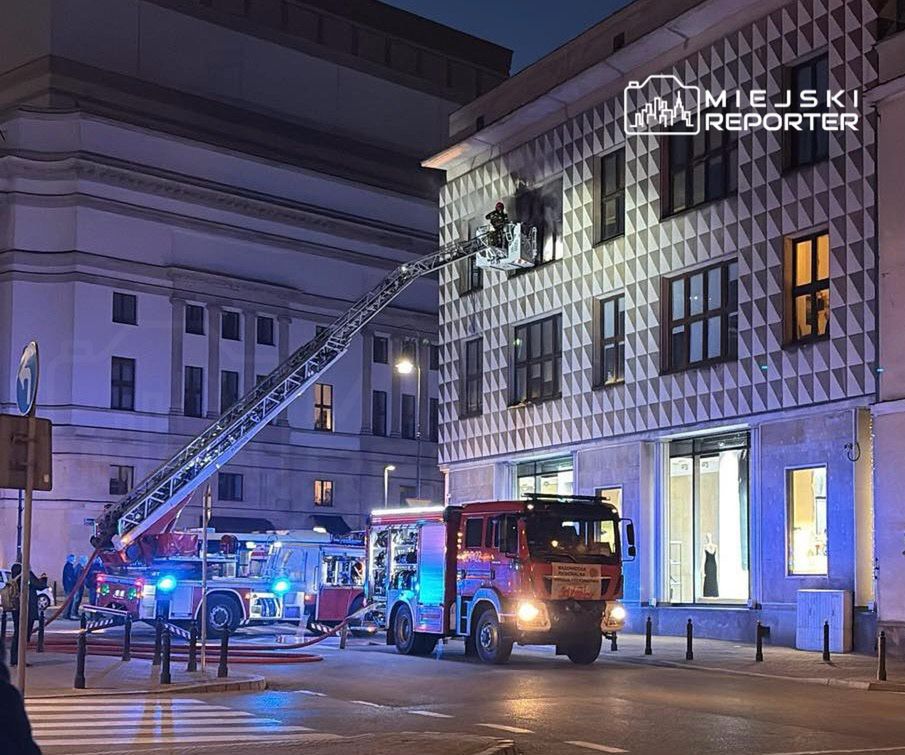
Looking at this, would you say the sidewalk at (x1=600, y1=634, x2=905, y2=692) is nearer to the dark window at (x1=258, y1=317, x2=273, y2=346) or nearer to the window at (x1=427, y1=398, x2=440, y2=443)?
the dark window at (x1=258, y1=317, x2=273, y2=346)

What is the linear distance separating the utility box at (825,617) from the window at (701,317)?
21.0 feet

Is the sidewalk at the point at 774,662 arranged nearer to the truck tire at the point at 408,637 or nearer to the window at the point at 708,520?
the window at the point at 708,520

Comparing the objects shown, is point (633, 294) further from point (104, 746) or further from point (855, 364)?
point (104, 746)

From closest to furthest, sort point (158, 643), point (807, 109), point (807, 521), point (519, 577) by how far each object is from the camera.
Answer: point (158, 643)
point (519, 577)
point (807, 521)
point (807, 109)

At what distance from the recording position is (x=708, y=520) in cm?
3384

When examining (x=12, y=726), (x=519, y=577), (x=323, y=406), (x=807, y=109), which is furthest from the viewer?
(x=323, y=406)

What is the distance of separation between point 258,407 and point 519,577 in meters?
14.4

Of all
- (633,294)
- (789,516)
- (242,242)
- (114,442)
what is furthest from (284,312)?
(789,516)

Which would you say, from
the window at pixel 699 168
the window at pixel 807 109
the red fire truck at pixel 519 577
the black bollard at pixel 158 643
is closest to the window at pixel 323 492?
the window at pixel 699 168

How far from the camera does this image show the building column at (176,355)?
65250mm

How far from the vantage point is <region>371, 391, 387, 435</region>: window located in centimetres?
7438

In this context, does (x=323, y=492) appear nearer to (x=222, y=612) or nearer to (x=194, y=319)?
(x=194, y=319)

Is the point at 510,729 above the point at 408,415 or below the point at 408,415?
below

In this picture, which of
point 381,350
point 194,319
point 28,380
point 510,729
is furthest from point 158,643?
point 381,350
